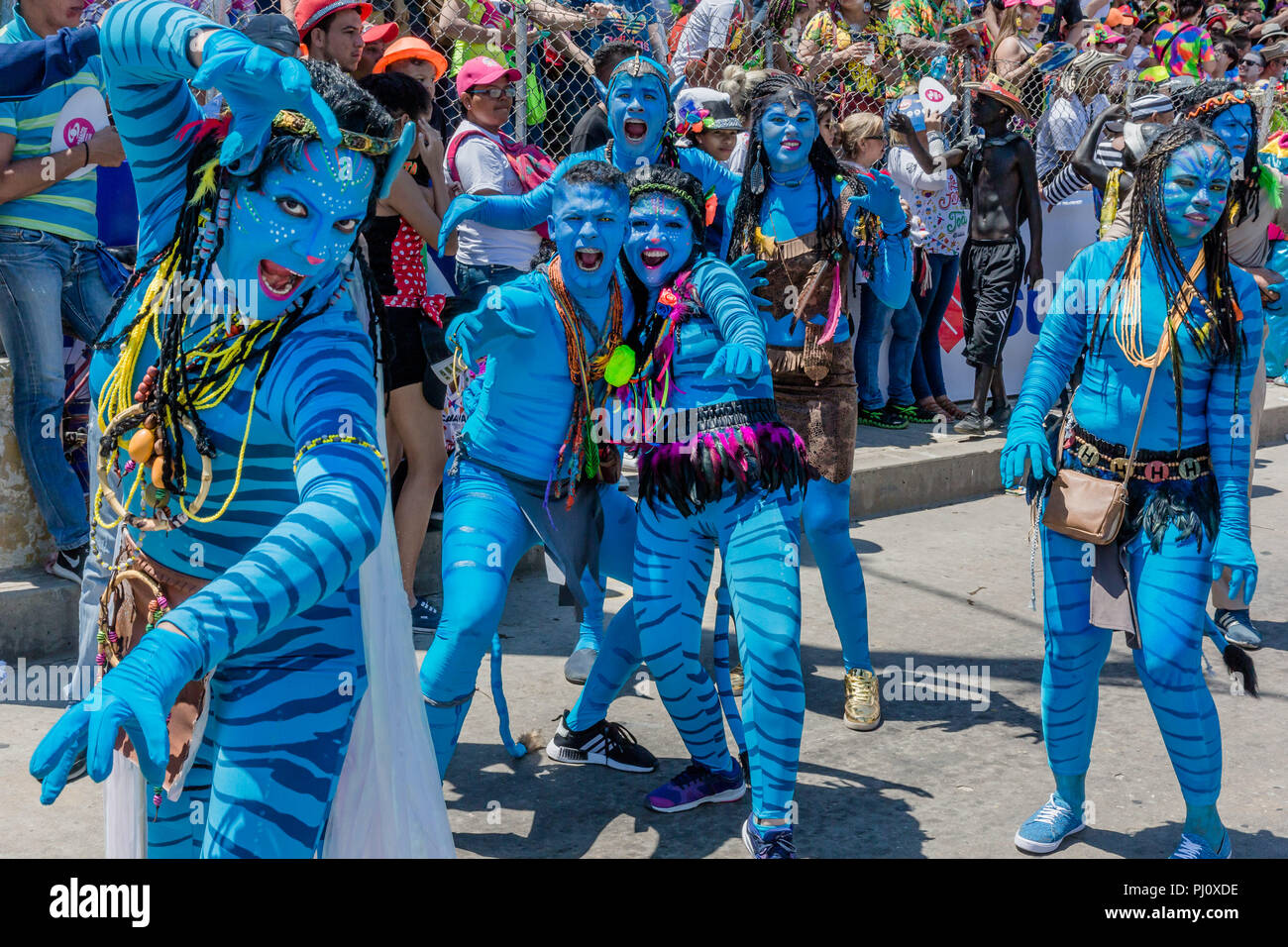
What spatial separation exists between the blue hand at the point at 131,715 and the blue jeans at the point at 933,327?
808 centimetres

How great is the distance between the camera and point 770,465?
4109 millimetres

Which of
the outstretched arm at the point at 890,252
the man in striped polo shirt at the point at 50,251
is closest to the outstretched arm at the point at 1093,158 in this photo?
the outstretched arm at the point at 890,252

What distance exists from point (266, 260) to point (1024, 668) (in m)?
4.22

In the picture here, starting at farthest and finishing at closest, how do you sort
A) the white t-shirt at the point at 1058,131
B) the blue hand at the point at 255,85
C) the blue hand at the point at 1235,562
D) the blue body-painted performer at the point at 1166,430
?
the white t-shirt at the point at 1058,131, the blue body-painted performer at the point at 1166,430, the blue hand at the point at 1235,562, the blue hand at the point at 255,85

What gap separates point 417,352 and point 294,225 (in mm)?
3284

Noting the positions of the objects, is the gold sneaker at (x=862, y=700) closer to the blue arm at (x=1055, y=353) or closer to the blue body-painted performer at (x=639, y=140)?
the blue body-painted performer at (x=639, y=140)

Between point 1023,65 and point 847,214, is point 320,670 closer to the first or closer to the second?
Answer: point 847,214

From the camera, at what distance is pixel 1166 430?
3998mm

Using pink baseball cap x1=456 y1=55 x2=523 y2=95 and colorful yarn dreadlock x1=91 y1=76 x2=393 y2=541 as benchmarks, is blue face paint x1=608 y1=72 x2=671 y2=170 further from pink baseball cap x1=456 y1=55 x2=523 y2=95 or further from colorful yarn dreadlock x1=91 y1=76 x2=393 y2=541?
colorful yarn dreadlock x1=91 y1=76 x2=393 y2=541

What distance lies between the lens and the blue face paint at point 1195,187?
12.8ft

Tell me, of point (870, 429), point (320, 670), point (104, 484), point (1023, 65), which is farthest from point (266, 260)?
point (1023, 65)

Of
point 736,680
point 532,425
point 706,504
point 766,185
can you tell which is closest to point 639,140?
point 766,185

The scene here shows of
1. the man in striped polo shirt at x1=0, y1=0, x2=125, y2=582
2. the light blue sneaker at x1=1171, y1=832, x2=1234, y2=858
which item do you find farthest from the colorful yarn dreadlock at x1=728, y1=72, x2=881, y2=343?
the man in striped polo shirt at x1=0, y1=0, x2=125, y2=582

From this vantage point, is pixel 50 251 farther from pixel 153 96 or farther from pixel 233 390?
pixel 233 390
